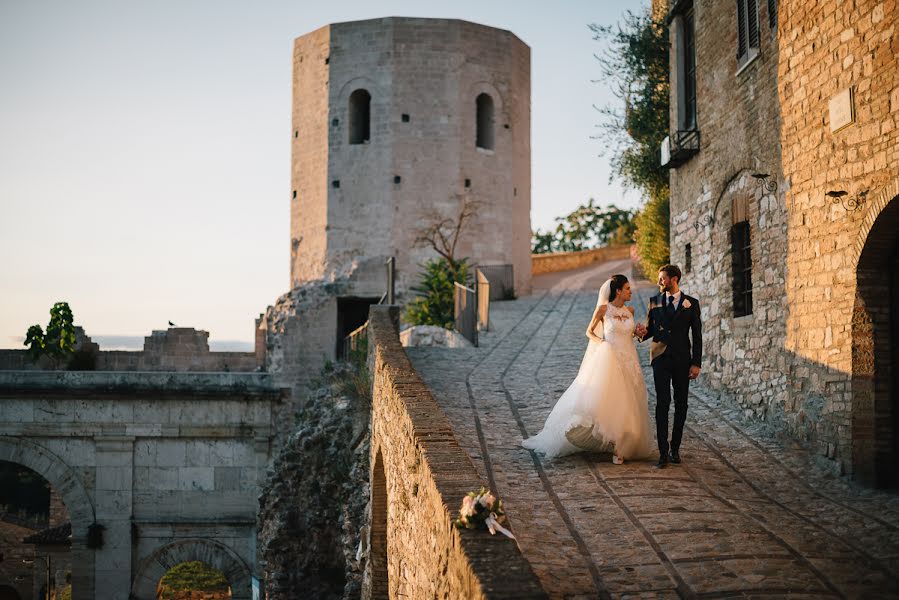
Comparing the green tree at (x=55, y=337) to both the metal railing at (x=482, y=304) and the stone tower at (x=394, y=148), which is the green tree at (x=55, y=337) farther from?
the metal railing at (x=482, y=304)

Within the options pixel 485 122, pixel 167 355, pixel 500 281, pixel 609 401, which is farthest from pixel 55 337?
pixel 609 401

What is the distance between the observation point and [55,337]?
25.0 metres

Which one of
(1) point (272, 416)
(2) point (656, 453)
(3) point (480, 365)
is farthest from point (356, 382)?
(2) point (656, 453)

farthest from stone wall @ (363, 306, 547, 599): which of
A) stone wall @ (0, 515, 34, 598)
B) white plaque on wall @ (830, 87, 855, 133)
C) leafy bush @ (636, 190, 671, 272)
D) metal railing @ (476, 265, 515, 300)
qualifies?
stone wall @ (0, 515, 34, 598)

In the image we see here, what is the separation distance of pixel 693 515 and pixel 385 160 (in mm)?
21542

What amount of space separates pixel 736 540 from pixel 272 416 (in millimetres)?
18312

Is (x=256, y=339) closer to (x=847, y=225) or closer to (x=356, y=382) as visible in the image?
(x=356, y=382)

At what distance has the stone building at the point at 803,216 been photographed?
831cm

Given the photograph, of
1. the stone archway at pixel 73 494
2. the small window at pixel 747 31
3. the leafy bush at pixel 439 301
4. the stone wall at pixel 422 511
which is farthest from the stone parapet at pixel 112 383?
the small window at pixel 747 31

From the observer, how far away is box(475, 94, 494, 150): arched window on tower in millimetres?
29000

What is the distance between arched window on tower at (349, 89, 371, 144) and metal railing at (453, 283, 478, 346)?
1034 centimetres

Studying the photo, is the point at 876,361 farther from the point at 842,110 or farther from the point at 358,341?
the point at 358,341

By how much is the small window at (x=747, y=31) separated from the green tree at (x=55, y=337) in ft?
64.3

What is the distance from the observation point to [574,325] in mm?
19609
